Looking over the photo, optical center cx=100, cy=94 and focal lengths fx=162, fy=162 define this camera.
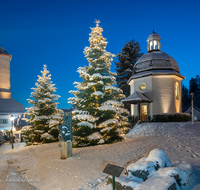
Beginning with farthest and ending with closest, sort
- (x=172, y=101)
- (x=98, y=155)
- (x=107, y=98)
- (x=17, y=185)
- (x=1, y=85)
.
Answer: (x=1, y=85)
(x=172, y=101)
(x=107, y=98)
(x=98, y=155)
(x=17, y=185)

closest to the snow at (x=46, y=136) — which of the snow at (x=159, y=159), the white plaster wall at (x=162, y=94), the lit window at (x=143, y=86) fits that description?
the snow at (x=159, y=159)

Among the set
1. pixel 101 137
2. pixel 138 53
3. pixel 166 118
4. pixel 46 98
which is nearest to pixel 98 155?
pixel 101 137

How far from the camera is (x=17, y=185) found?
6.45m

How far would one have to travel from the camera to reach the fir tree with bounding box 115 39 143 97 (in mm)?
32812

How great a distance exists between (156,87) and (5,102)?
27.2m

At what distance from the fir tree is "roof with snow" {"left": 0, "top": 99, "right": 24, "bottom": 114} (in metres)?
20.1

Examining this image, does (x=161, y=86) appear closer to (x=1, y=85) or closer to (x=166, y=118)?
(x=166, y=118)

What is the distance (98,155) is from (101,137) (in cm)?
236

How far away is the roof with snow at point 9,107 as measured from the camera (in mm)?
29522

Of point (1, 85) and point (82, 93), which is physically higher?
point (1, 85)

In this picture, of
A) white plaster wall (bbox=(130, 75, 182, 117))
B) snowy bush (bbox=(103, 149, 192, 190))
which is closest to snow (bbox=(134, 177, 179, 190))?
snowy bush (bbox=(103, 149, 192, 190))

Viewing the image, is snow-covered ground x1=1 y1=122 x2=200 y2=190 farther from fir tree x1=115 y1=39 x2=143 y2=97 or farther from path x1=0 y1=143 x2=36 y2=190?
fir tree x1=115 y1=39 x2=143 y2=97

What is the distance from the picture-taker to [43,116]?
16.5 metres

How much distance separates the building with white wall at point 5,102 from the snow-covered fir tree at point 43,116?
14.9m
